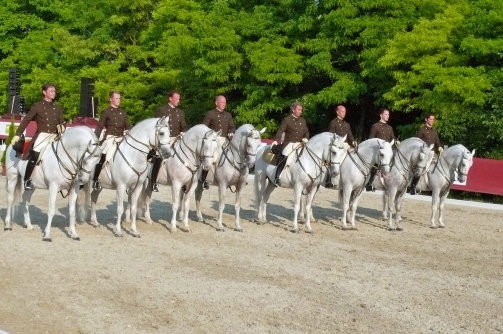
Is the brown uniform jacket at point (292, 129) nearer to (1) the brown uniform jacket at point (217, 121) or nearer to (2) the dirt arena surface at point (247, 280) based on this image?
(1) the brown uniform jacket at point (217, 121)

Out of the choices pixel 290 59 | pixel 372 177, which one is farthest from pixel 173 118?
pixel 290 59

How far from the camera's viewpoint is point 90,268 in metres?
12.6

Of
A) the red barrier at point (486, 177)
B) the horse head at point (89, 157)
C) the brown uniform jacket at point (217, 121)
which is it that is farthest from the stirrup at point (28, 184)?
the red barrier at point (486, 177)

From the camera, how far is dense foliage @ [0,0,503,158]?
31594 mm

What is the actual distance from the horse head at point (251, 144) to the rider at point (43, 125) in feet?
12.7

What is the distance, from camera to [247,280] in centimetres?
1227

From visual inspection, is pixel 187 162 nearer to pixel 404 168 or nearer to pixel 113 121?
pixel 113 121

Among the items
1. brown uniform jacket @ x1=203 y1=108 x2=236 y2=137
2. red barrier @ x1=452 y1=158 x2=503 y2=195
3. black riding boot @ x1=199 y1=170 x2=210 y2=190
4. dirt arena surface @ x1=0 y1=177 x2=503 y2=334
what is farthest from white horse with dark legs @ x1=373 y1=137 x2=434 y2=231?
red barrier @ x1=452 y1=158 x2=503 y2=195

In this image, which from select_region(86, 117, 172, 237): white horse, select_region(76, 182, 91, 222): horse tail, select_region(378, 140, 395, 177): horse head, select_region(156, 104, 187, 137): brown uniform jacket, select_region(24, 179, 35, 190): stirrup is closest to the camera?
select_region(24, 179, 35, 190): stirrup

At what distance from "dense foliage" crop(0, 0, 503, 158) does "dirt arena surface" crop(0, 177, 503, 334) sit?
14186mm

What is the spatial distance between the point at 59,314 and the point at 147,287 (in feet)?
5.95

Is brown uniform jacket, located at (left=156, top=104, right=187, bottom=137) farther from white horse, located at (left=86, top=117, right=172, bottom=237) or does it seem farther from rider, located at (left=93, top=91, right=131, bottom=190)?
white horse, located at (left=86, top=117, right=172, bottom=237)

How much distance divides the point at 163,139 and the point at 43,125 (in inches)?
94.4

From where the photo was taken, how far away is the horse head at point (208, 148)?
1607cm
